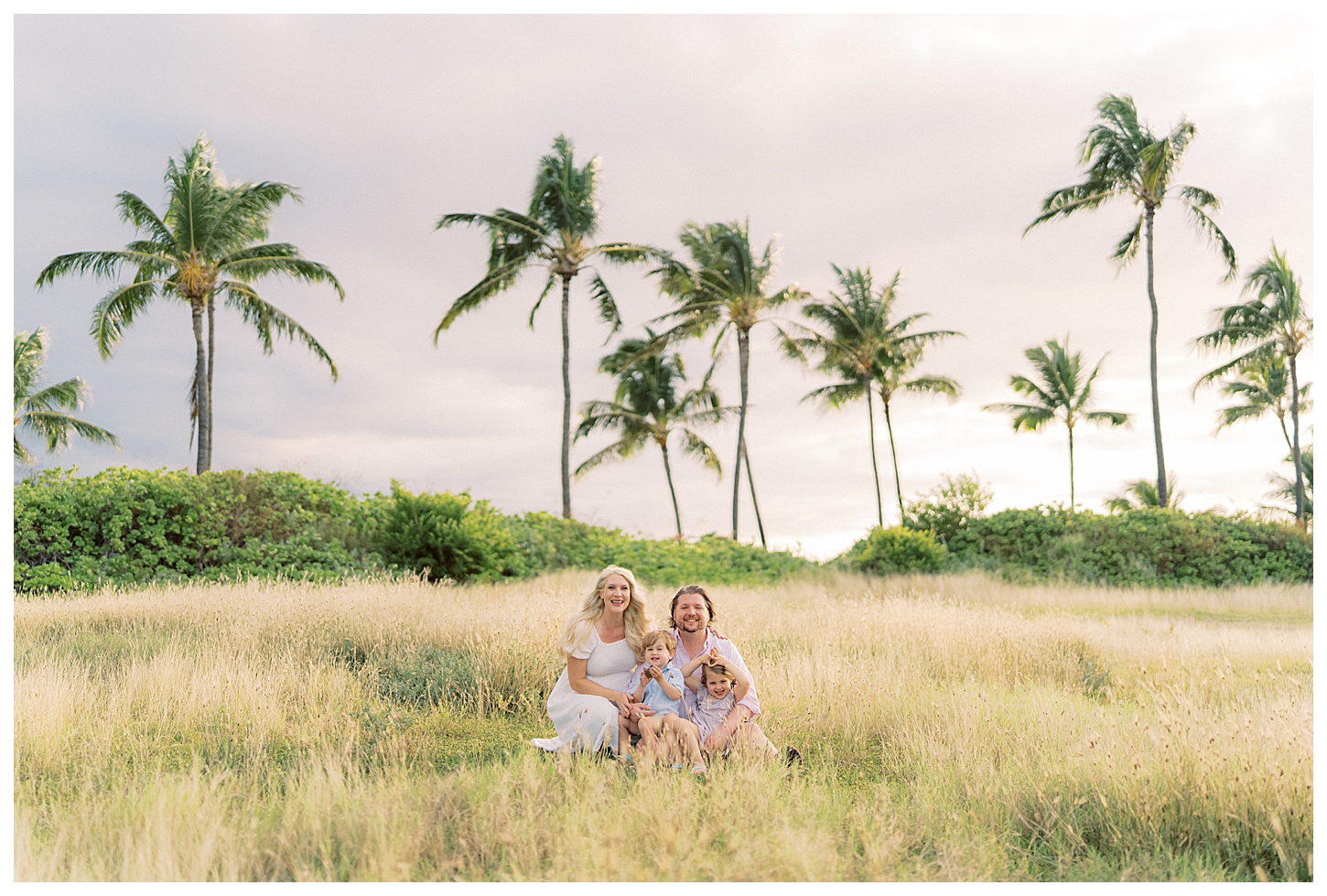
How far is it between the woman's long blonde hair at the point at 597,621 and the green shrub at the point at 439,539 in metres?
10.5

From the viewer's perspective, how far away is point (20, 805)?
4.23 meters

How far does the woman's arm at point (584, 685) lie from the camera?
4.73 m

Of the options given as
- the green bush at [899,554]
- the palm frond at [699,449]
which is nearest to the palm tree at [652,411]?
the palm frond at [699,449]

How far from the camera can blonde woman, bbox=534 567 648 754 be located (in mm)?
4711

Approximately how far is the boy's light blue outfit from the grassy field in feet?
1.33

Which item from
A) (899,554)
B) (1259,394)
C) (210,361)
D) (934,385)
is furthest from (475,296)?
(1259,394)

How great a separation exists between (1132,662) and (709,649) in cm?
657

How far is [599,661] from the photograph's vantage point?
4.85 m

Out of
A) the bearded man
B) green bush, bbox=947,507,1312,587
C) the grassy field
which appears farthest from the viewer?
green bush, bbox=947,507,1312,587

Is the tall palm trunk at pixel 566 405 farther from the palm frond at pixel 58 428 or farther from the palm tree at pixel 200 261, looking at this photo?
the palm frond at pixel 58 428

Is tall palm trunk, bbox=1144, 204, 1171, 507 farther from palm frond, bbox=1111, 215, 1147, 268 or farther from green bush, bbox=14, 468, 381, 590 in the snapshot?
green bush, bbox=14, 468, 381, 590

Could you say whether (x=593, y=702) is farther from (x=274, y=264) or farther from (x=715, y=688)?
(x=274, y=264)

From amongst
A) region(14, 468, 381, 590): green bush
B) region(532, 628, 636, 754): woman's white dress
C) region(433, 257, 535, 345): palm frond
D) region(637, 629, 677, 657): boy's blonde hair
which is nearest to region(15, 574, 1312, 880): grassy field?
region(532, 628, 636, 754): woman's white dress
